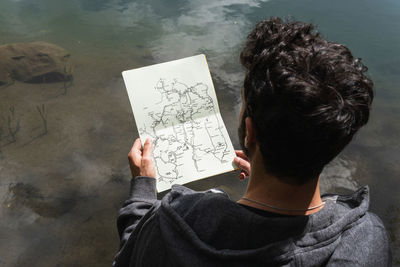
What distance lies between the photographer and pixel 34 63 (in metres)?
3.08

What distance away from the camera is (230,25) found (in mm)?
3148

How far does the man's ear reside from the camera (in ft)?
2.35

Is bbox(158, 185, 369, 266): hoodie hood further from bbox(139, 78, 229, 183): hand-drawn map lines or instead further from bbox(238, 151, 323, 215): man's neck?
bbox(139, 78, 229, 183): hand-drawn map lines

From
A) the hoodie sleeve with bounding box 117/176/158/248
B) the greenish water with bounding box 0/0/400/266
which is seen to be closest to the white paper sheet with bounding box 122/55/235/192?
the hoodie sleeve with bounding box 117/176/158/248

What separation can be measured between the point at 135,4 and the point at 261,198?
335 centimetres

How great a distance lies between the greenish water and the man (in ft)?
4.15

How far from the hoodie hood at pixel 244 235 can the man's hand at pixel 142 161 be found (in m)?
0.46

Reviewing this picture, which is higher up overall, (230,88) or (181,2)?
(181,2)

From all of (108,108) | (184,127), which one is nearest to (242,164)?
(184,127)

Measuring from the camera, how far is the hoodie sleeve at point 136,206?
3.11 ft

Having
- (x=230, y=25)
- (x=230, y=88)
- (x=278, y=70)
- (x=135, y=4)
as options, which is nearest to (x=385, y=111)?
(x=230, y=88)

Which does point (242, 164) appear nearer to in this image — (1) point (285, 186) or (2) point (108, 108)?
(1) point (285, 186)

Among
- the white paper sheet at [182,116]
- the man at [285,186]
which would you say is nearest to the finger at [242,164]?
the white paper sheet at [182,116]

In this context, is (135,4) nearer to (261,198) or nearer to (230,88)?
(230,88)
